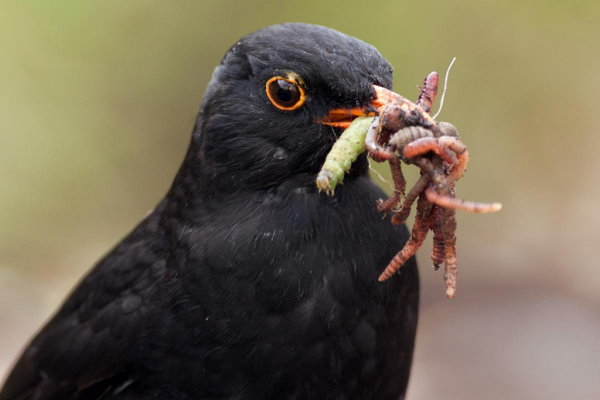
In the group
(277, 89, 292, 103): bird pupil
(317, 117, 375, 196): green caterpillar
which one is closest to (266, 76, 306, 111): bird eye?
(277, 89, 292, 103): bird pupil

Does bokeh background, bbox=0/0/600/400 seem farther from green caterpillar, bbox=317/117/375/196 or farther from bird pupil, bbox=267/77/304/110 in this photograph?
green caterpillar, bbox=317/117/375/196

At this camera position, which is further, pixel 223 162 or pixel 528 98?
pixel 528 98

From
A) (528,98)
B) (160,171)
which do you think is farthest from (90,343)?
(528,98)

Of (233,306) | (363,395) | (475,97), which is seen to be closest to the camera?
(233,306)

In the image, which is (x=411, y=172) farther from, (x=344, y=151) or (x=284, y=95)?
(x=344, y=151)

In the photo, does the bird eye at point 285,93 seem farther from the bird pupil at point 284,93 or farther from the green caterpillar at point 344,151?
the green caterpillar at point 344,151

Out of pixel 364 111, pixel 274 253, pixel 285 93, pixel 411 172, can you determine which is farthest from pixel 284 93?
pixel 411 172

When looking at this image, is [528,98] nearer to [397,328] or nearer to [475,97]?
[475,97]
